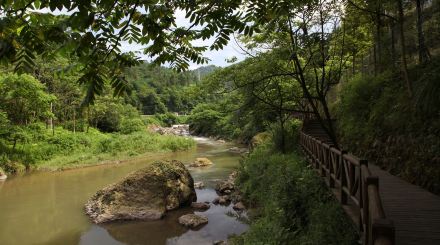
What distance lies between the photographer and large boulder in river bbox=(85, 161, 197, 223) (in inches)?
571

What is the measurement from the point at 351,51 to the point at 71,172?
71.2 ft

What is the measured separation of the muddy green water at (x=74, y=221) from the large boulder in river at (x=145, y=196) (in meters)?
0.48

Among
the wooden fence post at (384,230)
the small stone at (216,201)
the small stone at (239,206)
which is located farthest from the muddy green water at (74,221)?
the wooden fence post at (384,230)

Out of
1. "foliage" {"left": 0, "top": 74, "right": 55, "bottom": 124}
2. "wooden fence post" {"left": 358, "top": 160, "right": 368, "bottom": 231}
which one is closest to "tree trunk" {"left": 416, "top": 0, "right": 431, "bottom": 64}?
"wooden fence post" {"left": 358, "top": 160, "right": 368, "bottom": 231}

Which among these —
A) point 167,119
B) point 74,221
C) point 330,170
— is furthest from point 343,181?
point 167,119

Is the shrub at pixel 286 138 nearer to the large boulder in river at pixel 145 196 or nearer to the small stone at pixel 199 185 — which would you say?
the small stone at pixel 199 185

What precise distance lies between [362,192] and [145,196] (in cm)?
1176

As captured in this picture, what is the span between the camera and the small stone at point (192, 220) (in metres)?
13.3

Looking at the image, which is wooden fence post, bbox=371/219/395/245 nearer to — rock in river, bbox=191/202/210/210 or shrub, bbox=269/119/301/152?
rock in river, bbox=191/202/210/210

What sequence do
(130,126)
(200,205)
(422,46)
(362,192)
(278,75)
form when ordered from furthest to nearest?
(130,126) < (200,205) < (422,46) < (278,75) < (362,192)

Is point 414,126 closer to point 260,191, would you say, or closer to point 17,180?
point 260,191

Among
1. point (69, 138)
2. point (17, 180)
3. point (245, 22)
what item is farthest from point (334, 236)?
point (69, 138)

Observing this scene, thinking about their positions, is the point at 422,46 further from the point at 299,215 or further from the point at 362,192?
the point at 362,192

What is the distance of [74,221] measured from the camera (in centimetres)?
1423
